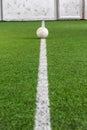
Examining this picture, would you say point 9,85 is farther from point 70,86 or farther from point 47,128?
point 47,128

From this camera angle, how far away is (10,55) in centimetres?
632

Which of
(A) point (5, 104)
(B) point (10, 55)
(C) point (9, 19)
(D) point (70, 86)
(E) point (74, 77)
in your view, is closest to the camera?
(A) point (5, 104)

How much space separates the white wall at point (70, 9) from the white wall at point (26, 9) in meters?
0.66

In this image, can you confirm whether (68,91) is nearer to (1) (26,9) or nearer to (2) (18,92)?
(2) (18,92)

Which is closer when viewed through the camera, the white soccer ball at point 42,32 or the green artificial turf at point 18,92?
the green artificial turf at point 18,92

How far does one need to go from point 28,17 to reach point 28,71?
699 inches

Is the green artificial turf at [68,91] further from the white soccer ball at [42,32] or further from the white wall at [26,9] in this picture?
the white wall at [26,9]

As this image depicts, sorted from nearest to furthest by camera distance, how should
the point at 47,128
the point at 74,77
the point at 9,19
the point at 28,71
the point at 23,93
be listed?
the point at 47,128, the point at 23,93, the point at 74,77, the point at 28,71, the point at 9,19

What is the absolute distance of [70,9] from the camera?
2233cm

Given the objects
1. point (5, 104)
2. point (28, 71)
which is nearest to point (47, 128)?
point (5, 104)

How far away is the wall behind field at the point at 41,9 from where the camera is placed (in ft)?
72.3

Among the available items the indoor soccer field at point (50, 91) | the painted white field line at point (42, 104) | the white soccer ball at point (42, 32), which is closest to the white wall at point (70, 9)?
the white soccer ball at point (42, 32)

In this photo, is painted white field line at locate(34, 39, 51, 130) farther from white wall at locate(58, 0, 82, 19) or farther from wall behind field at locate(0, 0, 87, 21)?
white wall at locate(58, 0, 82, 19)

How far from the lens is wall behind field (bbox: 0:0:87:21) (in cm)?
2203
